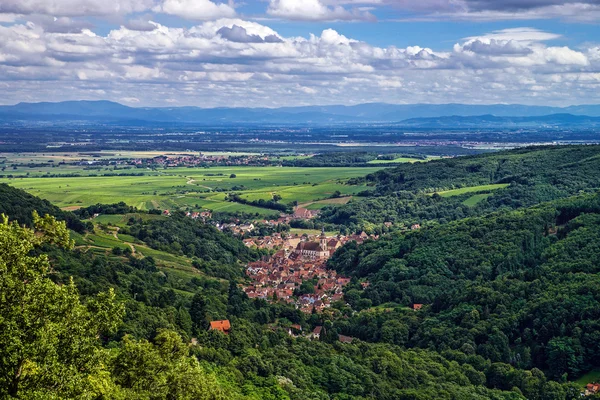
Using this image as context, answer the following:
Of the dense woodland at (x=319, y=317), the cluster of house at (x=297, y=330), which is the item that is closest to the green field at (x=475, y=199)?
the dense woodland at (x=319, y=317)

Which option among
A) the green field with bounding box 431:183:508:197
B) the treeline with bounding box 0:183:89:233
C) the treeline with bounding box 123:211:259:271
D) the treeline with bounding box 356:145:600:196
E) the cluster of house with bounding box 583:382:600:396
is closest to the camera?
the cluster of house with bounding box 583:382:600:396

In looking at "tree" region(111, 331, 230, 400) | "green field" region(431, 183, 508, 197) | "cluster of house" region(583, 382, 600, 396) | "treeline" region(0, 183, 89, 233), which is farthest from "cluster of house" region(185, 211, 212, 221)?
"tree" region(111, 331, 230, 400)

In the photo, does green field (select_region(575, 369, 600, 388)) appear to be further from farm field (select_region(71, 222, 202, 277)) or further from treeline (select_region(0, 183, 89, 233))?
treeline (select_region(0, 183, 89, 233))

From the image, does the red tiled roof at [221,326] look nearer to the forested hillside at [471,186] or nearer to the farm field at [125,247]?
the farm field at [125,247]

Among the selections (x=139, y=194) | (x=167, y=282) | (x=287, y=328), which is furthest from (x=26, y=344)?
(x=139, y=194)

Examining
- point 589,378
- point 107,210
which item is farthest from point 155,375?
point 107,210

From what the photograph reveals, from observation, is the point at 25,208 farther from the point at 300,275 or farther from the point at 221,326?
the point at 221,326
